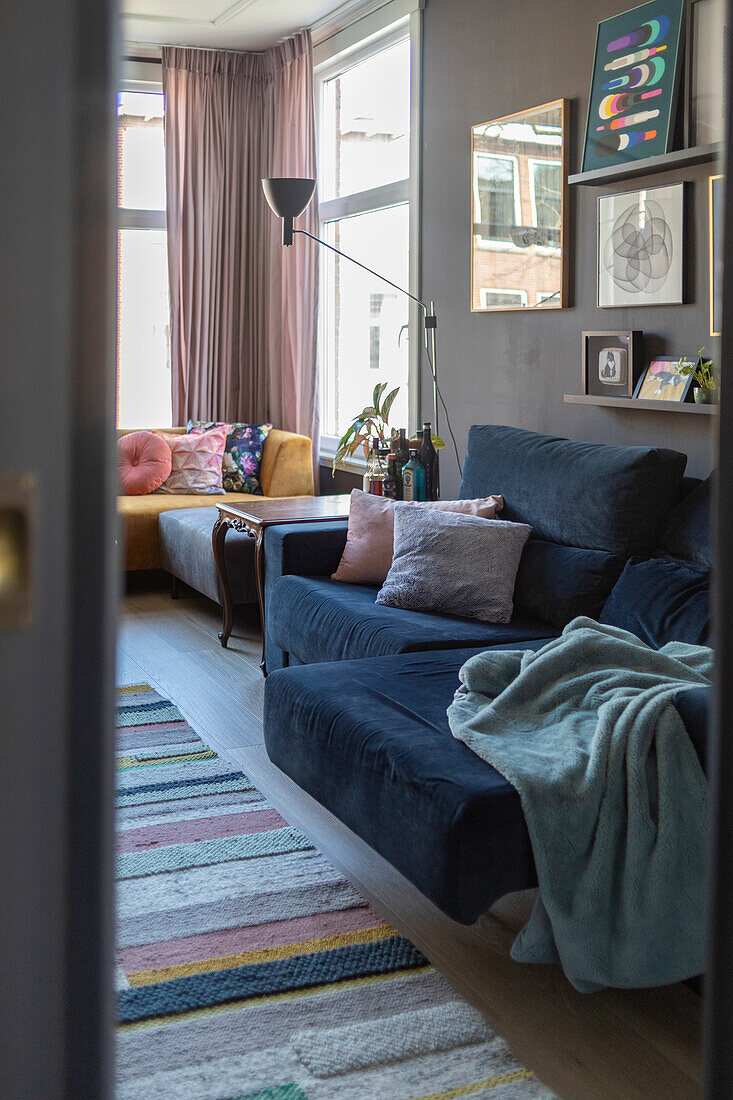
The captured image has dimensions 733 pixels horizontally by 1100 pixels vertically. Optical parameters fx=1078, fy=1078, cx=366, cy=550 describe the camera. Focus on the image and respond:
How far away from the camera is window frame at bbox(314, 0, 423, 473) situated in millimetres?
4730

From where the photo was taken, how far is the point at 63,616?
2.30ft

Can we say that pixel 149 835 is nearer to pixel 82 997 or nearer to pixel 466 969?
pixel 466 969

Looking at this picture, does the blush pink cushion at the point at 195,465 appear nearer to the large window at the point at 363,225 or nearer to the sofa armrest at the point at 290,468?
the sofa armrest at the point at 290,468

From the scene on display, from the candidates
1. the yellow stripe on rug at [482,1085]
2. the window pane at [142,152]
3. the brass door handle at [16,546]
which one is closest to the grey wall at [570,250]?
the yellow stripe on rug at [482,1085]

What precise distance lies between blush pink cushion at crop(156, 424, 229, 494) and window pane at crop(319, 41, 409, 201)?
1.50 m

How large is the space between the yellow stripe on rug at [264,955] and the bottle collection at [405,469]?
2.04m

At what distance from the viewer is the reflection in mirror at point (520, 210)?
12.5 ft

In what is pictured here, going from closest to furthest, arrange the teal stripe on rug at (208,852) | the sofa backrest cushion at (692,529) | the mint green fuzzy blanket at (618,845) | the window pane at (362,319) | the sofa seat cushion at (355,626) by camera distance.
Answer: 1. the mint green fuzzy blanket at (618,845)
2. the teal stripe on rug at (208,852)
3. the sofa backrest cushion at (692,529)
4. the sofa seat cushion at (355,626)
5. the window pane at (362,319)

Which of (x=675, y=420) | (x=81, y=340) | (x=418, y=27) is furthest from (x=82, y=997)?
(x=418, y=27)

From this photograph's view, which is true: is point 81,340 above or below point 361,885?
above

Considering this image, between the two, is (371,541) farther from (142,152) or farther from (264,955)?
(142,152)

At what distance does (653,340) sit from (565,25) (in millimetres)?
1206

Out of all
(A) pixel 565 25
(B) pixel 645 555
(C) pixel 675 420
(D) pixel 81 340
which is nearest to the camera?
(D) pixel 81 340

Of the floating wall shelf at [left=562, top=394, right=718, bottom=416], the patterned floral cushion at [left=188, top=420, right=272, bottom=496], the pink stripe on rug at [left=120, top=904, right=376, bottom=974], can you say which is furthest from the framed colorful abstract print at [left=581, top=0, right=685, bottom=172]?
the patterned floral cushion at [left=188, top=420, right=272, bottom=496]
